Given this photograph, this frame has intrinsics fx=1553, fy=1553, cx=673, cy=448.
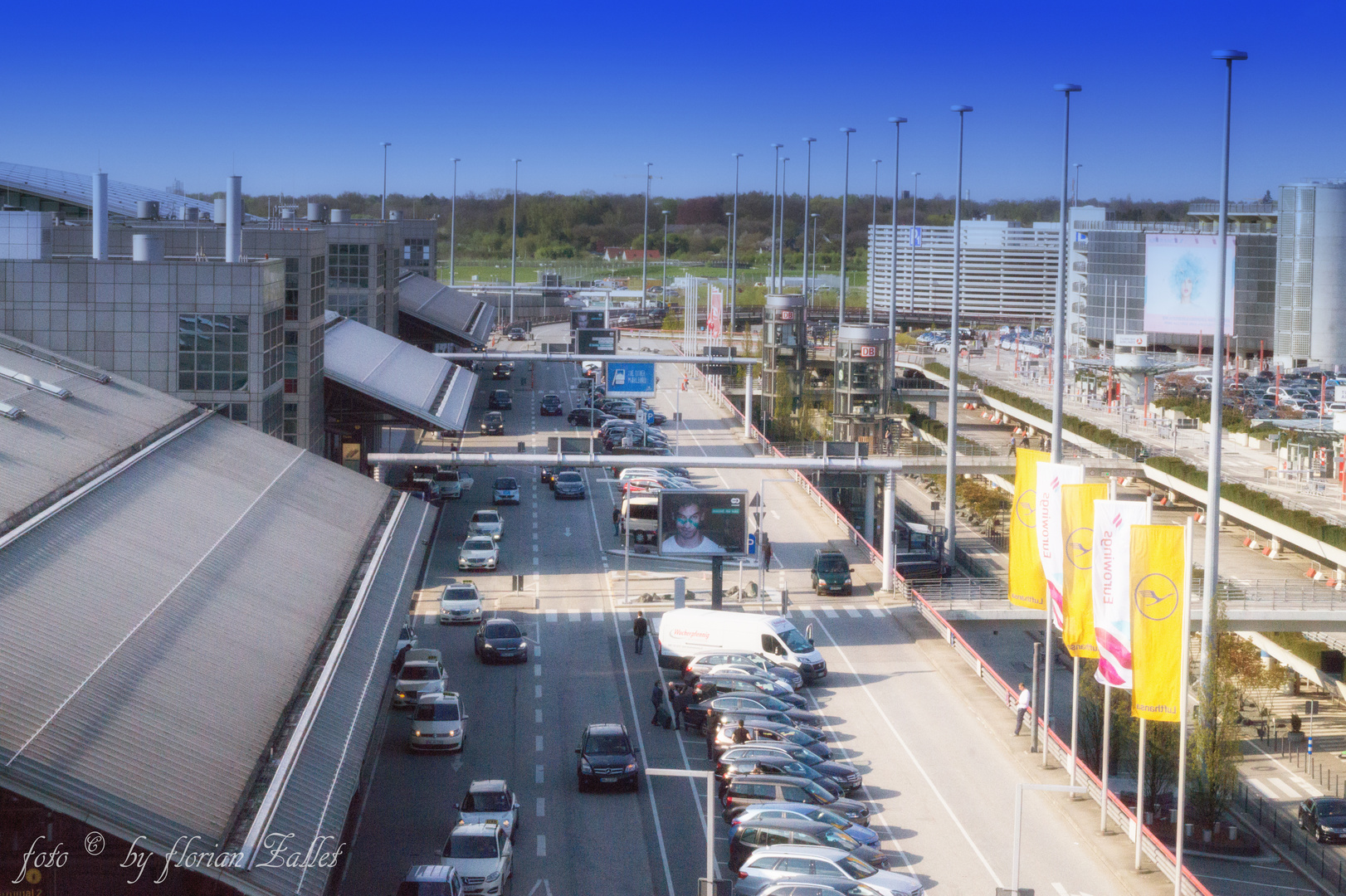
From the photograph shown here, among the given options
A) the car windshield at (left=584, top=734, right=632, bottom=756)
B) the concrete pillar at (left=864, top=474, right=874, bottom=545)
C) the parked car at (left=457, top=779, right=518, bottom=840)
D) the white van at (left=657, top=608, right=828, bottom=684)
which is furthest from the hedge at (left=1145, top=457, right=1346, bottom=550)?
the parked car at (left=457, top=779, right=518, bottom=840)

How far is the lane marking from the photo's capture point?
82.8 ft

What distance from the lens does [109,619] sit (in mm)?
20078

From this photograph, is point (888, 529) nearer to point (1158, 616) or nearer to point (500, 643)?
point (500, 643)

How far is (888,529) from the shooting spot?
44.2 metres

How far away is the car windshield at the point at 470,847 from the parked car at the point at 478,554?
24.0 m

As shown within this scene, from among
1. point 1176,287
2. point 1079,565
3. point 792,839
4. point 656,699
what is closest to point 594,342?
point 1176,287

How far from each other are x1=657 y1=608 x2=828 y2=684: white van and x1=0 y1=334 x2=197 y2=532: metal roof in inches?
487

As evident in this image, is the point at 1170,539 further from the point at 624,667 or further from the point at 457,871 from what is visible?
the point at 624,667

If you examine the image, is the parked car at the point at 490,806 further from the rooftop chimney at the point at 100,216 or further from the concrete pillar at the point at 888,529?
the rooftop chimney at the point at 100,216

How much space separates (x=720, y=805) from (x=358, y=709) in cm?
822

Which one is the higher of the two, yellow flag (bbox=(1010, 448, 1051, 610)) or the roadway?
yellow flag (bbox=(1010, 448, 1051, 610))

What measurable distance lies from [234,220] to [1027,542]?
2407 cm

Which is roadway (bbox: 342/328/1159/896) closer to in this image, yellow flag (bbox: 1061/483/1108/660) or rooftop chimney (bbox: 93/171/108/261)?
yellow flag (bbox: 1061/483/1108/660)

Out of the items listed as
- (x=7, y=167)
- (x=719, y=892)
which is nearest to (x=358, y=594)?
(x=719, y=892)
